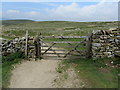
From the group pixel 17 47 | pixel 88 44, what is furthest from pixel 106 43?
pixel 17 47

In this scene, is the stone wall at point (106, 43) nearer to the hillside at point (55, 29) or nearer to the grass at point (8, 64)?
the hillside at point (55, 29)

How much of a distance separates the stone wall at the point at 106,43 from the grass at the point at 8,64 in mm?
6188

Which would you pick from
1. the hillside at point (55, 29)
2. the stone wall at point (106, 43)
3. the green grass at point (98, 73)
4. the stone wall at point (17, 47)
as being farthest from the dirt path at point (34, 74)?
the hillside at point (55, 29)

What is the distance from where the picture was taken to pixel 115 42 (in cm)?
1083

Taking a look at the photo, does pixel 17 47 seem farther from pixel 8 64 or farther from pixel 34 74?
→ pixel 34 74

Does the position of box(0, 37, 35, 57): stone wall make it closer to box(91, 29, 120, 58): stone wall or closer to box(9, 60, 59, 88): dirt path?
box(9, 60, 59, 88): dirt path

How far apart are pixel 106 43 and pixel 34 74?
6040mm

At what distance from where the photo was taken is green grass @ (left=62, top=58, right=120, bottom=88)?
7048mm

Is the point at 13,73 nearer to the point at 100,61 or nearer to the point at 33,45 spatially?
the point at 33,45

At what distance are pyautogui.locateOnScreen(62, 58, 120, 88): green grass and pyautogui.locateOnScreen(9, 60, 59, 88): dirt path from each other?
1581 mm

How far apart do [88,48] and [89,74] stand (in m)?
3.79

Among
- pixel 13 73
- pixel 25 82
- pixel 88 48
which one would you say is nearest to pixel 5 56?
pixel 13 73

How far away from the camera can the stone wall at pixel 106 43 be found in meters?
10.8

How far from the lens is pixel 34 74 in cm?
892
